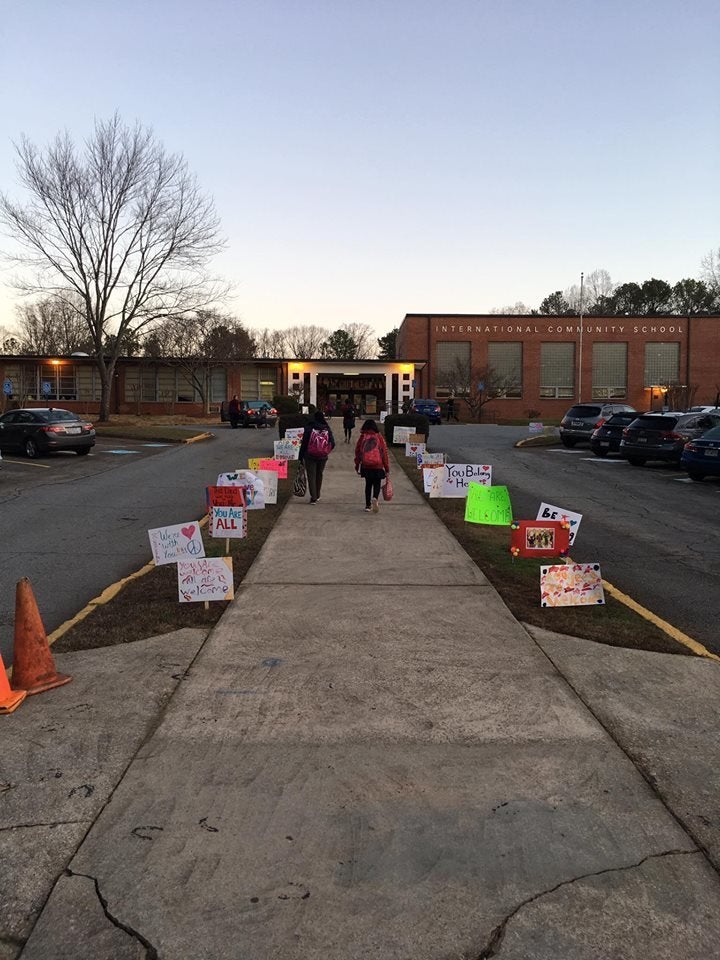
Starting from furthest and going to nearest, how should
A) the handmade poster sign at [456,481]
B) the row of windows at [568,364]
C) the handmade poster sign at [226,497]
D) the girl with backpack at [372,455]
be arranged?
the row of windows at [568,364]
the handmade poster sign at [456,481]
the girl with backpack at [372,455]
the handmade poster sign at [226,497]

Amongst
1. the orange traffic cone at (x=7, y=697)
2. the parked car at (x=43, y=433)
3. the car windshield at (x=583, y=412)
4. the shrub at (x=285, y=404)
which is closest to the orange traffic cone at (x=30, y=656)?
the orange traffic cone at (x=7, y=697)

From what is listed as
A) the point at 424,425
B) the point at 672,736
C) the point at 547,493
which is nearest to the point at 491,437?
the point at 424,425

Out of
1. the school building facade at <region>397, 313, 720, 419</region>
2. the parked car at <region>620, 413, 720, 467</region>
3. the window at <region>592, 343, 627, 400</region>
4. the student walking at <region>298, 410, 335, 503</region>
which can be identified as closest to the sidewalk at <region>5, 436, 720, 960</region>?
the student walking at <region>298, 410, 335, 503</region>

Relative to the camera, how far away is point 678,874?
3.04 m

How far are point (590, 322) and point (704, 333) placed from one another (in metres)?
10.1

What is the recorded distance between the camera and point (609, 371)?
6731cm

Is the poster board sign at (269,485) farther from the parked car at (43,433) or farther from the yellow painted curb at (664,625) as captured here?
the parked car at (43,433)

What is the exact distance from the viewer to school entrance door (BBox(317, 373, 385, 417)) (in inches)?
2544

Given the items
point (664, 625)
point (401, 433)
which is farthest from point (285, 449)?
point (664, 625)

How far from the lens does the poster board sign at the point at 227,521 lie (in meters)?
8.65

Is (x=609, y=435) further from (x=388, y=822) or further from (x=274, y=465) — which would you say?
(x=388, y=822)

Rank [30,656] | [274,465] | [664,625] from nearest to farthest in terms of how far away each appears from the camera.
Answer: [30,656], [664,625], [274,465]

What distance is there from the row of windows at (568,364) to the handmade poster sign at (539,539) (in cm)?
5888

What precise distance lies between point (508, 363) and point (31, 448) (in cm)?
5054
